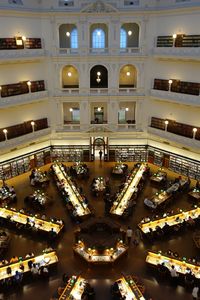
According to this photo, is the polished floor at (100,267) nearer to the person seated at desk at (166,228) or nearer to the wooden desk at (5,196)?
the person seated at desk at (166,228)

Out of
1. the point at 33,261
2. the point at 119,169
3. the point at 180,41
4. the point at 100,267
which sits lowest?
the point at 100,267

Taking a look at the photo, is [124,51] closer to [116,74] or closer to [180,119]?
[116,74]

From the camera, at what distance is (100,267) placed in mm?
16516

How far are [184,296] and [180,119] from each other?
14.8 m

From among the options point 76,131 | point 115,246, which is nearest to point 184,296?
point 115,246

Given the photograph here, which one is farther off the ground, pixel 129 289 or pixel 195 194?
→ pixel 195 194

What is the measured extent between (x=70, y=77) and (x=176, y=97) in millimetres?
10195

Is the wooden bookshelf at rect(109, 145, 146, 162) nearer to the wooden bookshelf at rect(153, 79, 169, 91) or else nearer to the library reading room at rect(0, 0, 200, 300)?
the library reading room at rect(0, 0, 200, 300)

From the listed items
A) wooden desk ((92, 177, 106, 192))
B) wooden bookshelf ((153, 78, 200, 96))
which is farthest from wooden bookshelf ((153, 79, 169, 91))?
wooden desk ((92, 177, 106, 192))

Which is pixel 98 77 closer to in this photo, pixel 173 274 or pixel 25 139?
pixel 25 139

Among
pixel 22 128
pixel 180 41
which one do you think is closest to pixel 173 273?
pixel 22 128

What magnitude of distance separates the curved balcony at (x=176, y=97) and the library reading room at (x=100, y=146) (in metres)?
0.10

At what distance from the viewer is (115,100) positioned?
2700 centimetres

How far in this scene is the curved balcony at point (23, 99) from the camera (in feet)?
78.0
